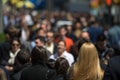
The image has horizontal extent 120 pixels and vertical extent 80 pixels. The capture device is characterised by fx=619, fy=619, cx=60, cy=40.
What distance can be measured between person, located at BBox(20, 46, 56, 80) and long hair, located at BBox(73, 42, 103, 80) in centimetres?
63

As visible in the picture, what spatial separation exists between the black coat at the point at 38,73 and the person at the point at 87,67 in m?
0.51

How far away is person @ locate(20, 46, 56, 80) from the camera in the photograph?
9.34 m

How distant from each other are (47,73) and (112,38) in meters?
10.3

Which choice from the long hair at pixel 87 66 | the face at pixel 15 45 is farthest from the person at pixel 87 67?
the face at pixel 15 45

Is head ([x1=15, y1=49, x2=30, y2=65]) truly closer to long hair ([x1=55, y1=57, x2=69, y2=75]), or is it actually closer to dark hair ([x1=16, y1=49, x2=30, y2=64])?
dark hair ([x1=16, y1=49, x2=30, y2=64])

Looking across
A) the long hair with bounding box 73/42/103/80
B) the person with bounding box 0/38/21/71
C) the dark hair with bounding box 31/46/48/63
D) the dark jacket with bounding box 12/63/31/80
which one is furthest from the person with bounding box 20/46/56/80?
the person with bounding box 0/38/21/71

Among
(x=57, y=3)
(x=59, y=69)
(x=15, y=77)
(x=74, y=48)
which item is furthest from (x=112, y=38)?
(x=57, y=3)

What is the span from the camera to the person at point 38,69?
9.34 metres

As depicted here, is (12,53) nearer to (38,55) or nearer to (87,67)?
(38,55)

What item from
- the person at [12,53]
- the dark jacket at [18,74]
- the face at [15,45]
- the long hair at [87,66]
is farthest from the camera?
the face at [15,45]

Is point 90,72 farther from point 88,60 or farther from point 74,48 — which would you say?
point 74,48

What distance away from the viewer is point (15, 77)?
35.6 feet

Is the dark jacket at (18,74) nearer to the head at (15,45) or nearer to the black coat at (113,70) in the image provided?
the black coat at (113,70)

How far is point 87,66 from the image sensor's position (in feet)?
28.9
